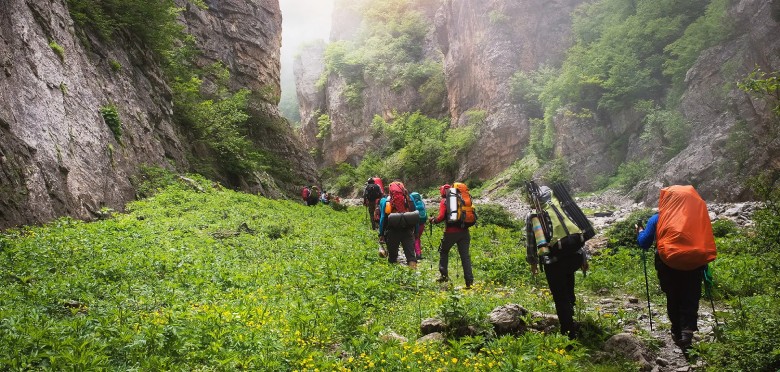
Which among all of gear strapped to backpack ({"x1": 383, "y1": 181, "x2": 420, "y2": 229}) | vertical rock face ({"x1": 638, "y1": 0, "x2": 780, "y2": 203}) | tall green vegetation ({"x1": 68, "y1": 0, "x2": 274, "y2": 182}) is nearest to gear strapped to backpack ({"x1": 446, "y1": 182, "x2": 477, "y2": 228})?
gear strapped to backpack ({"x1": 383, "y1": 181, "x2": 420, "y2": 229})

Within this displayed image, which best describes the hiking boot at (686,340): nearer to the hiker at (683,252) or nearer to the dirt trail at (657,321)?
the hiker at (683,252)

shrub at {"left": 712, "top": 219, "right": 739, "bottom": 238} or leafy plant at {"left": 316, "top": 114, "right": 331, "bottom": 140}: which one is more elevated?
leafy plant at {"left": 316, "top": 114, "right": 331, "bottom": 140}

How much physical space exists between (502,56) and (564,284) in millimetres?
41876

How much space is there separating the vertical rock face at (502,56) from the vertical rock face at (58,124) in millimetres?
29845

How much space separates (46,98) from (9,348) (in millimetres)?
11254

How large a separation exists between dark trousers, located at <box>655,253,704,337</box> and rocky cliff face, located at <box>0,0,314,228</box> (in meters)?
11.5

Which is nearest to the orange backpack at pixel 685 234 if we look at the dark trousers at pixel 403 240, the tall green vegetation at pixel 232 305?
the tall green vegetation at pixel 232 305

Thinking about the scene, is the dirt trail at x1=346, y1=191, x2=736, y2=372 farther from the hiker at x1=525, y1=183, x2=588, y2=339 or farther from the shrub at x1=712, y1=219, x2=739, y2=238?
the shrub at x1=712, y1=219, x2=739, y2=238

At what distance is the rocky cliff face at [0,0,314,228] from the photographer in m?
10.7

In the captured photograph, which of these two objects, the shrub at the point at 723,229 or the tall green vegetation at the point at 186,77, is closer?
the shrub at the point at 723,229

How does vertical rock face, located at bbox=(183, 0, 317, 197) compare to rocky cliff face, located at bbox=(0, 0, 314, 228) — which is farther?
vertical rock face, located at bbox=(183, 0, 317, 197)

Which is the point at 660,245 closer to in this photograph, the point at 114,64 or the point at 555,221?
the point at 555,221

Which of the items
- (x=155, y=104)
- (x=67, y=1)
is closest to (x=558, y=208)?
(x=67, y=1)

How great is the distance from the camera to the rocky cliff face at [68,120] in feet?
35.2
